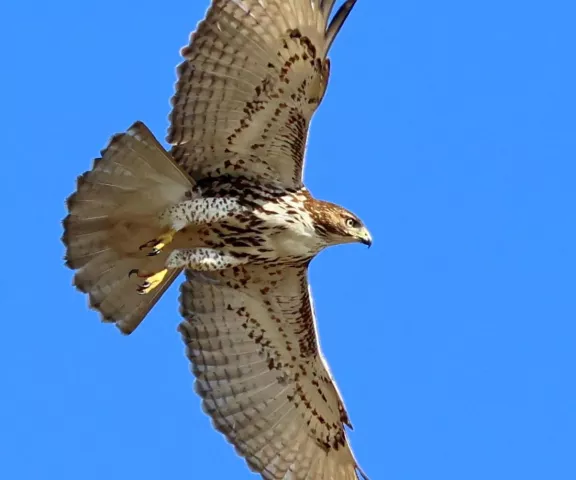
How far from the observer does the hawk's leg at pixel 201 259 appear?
12.6m

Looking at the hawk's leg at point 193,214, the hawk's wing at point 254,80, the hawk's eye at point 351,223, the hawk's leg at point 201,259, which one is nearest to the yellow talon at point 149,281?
the hawk's leg at point 201,259

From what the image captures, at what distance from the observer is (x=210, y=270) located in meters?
12.8

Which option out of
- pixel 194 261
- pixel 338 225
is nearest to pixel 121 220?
pixel 194 261

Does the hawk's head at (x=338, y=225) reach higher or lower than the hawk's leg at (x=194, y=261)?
lower

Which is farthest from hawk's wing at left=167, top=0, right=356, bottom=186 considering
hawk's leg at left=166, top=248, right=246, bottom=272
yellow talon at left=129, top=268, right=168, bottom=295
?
yellow talon at left=129, top=268, right=168, bottom=295

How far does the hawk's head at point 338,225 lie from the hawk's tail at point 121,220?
43.7 inches

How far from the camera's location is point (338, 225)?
12.4 m

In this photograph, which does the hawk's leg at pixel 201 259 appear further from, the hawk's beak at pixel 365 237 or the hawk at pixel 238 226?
the hawk's beak at pixel 365 237

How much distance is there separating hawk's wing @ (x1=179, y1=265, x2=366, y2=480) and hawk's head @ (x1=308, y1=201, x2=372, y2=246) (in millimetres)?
1079

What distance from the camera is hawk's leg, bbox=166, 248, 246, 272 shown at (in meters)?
12.6

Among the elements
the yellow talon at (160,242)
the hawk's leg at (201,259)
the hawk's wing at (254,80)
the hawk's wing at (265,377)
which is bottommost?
the hawk's wing at (265,377)

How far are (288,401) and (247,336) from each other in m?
0.72

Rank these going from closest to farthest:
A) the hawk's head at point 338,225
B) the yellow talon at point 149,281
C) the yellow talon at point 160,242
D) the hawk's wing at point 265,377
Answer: the hawk's head at point 338,225, the yellow talon at point 160,242, the yellow talon at point 149,281, the hawk's wing at point 265,377

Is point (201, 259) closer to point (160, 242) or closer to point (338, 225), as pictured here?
point (160, 242)
